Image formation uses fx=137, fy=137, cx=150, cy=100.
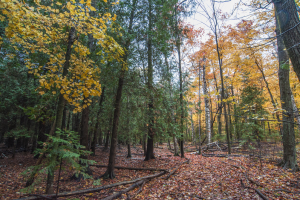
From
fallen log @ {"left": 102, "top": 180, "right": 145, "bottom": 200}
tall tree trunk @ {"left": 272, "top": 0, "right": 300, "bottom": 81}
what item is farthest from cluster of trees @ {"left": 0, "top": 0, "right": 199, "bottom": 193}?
tall tree trunk @ {"left": 272, "top": 0, "right": 300, "bottom": 81}

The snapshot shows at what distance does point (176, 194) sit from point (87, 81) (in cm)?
462

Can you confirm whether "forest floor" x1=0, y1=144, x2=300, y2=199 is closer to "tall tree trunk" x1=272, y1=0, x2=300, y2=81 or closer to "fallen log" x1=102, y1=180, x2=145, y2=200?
"fallen log" x1=102, y1=180, x2=145, y2=200

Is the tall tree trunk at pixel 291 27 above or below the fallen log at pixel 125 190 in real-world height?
above

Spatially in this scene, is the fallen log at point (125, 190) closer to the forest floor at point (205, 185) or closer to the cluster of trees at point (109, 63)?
the forest floor at point (205, 185)

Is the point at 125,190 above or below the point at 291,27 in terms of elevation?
below

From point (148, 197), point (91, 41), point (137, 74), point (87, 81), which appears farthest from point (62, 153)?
point (91, 41)

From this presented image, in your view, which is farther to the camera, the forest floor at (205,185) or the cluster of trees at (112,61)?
the forest floor at (205,185)

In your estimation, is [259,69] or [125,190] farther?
[259,69]

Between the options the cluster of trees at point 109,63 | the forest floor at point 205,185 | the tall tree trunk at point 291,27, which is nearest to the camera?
the tall tree trunk at point 291,27

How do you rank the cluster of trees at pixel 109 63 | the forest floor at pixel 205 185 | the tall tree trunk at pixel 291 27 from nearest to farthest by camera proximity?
the tall tree trunk at pixel 291 27, the cluster of trees at pixel 109 63, the forest floor at pixel 205 185

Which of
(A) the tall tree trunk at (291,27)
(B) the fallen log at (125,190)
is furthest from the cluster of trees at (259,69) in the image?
(B) the fallen log at (125,190)

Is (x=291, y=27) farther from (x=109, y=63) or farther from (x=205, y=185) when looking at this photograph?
(x=109, y=63)

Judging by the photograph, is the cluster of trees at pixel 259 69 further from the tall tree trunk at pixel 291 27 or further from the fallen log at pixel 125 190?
the fallen log at pixel 125 190

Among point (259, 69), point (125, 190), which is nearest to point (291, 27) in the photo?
point (125, 190)
